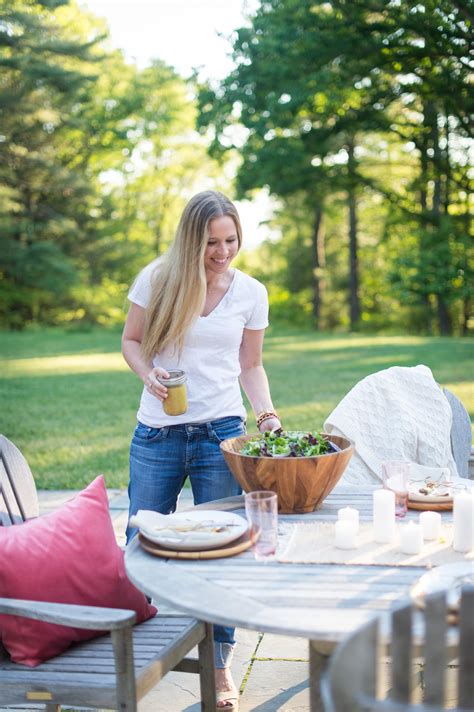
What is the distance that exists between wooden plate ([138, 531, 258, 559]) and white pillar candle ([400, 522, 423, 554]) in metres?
0.37

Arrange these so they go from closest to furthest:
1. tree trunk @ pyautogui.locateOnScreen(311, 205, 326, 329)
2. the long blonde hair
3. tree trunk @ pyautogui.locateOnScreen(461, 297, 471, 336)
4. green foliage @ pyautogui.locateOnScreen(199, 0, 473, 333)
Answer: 1. the long blonde hair
2. green foliage @ pyautogui.locateOnScreen(199, 0, 473, 333)
3. tree trunk @ pyautogui.locateOnScreen(461, 297, 471, 336)
4. tree trunk @ pyautogui.locateOnScreen(311, 205, 326, 329)

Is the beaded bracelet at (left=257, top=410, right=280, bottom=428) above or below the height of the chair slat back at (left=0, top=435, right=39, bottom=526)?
above

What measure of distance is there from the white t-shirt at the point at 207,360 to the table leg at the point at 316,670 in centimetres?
110

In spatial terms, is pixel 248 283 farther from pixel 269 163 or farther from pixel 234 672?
pixel 269 163

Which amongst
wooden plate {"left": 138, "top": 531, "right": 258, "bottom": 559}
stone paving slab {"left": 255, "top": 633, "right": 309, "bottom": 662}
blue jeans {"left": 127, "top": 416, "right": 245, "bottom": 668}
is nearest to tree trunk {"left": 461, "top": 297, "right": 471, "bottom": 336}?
stone paving slab {"left": 255, "top": 633, "right": 309, "bottom": 662}

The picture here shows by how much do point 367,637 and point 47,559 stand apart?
117 cm

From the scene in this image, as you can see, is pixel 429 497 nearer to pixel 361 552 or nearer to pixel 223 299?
pixel 361 552

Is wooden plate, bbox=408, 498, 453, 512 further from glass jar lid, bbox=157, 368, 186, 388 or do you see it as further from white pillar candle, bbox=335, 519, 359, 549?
glass jar lid, bbox=157, 368, 186, 388

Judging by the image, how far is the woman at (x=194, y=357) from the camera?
2.70 m

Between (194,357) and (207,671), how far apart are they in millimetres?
981

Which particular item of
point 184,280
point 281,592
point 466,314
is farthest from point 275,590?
point 466,314

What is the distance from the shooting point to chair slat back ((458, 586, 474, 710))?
1.24m

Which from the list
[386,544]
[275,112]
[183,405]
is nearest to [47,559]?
[183,405]

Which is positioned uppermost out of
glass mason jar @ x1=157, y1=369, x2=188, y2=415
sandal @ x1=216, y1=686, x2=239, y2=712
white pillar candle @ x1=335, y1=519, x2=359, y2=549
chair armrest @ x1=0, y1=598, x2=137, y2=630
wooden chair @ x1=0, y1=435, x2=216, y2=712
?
glass mason jar @ x1=157, y1=369, x2=188, y2=415
